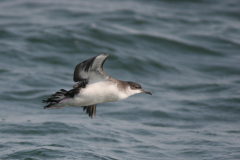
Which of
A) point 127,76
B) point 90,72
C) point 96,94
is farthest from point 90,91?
point 127,76

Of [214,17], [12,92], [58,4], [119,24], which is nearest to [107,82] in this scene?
[12,92]

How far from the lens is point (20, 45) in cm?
1524

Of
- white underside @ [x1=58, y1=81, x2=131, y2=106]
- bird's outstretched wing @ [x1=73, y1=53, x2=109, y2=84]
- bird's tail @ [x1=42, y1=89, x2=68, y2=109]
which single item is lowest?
bird's tail @ [x1=42, y1=89, x2=68, y2=109]

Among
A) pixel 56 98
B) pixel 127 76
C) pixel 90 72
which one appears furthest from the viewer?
pixel 127 76

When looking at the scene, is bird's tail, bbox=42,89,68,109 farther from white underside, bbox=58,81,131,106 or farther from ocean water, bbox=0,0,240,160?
ocean water, bbox=0,0,240,160

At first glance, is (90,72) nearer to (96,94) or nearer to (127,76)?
(96,94)

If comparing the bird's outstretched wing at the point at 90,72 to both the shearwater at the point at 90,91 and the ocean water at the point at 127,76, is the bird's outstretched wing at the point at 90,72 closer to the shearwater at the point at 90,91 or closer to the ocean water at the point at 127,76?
the shearwater at the point at 90,91

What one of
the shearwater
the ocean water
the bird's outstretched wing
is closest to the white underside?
the shearwater

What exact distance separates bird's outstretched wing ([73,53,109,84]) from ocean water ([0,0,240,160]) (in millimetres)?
2399

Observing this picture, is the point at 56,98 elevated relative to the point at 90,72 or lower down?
lower down

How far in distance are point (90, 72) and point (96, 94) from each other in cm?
44

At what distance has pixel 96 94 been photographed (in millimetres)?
6793

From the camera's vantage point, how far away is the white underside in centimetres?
680

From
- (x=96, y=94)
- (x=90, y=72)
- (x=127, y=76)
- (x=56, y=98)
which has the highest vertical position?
(x=127, y=76)
